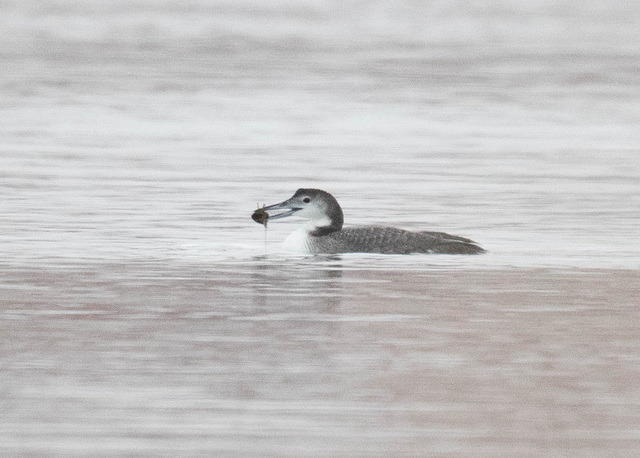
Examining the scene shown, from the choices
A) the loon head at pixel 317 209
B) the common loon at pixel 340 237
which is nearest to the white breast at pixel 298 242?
the common loon at pixel 340 237

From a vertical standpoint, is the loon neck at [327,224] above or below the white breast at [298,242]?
above

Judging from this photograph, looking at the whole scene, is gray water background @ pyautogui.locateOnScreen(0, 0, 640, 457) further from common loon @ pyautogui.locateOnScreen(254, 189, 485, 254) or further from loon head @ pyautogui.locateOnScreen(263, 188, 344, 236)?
loon head @ pyautogui.locateOnScreen(263, 188, 344, 236)

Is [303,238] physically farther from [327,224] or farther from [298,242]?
[327,224]

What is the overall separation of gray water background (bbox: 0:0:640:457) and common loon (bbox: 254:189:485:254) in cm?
16

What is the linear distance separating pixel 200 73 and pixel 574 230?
26274 millimetres

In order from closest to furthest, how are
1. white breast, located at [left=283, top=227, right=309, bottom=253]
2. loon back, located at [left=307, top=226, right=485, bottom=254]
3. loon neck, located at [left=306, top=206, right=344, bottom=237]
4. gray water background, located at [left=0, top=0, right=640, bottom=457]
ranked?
gray water background, located at [left=0, top=0, right=640, bottom=457] → loon back, located at [left=307, top=226, right=485, bottom=254] → white breast, located at [left=283, top=227, right=309, bottom=253] → loon neck, located at [left=306, top=206, right=344, bottom=237]

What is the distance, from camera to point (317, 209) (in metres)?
14.8

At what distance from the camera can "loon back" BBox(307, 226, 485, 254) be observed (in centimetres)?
1409

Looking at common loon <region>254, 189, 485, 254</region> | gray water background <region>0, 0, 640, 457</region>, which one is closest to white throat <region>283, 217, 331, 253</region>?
common loon <region>254, 189, 485, 254</region>

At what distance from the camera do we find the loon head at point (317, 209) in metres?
14.7

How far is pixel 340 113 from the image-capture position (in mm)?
30547

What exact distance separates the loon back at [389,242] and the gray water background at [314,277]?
0.14 metres

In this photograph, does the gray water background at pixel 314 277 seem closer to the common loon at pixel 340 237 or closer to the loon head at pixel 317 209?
the common loon at pixel 340 237

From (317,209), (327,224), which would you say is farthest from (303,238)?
(317,209)
